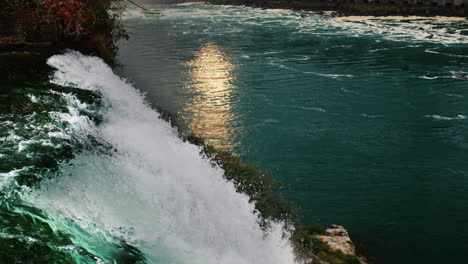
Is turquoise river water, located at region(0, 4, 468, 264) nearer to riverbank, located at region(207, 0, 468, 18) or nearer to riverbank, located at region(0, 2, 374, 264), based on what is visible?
riverbank, located at region(0, 2, 374, 264)

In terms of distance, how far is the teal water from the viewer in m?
14.4

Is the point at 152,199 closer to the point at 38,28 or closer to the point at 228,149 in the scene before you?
the point at 228,149

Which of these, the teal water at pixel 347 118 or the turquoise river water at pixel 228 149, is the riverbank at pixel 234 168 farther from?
the teal water at pixel 347 118

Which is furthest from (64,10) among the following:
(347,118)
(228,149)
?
(347,118)

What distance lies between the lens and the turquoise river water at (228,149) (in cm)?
778

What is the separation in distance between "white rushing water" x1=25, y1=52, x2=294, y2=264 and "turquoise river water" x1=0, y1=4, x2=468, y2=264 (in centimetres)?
5

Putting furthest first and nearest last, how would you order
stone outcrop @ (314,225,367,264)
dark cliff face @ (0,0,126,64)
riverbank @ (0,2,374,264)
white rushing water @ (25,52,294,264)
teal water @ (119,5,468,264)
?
dark cliff face @ (0,0,126,64) → teal water @ (119,5,468,264) → riverbank @ (0,2,374,264) → stone outcrop @ (314,225,367,264) → white rushing water @ (25,52,294,264)

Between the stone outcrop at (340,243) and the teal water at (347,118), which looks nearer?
the stone outcrop at (340,243)

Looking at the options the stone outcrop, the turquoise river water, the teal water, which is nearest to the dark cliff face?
the turquoise river water

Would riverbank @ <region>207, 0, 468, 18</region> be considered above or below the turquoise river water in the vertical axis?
above

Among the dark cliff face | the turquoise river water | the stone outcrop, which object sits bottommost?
the stone outcrop

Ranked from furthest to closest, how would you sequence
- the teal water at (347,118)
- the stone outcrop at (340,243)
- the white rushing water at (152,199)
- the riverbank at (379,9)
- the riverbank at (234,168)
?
1. the riverbank at (379,9)
2. the teal water at (347,118)
3. the riverbank at (234,168)
4. the stone outcrop at (340,243)
5. the white rushing water at (152,199)

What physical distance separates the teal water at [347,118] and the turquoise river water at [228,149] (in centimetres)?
8

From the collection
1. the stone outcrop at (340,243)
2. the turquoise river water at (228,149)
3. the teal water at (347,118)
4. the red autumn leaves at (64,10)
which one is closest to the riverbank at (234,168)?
the stone outcrop at (340,243)
